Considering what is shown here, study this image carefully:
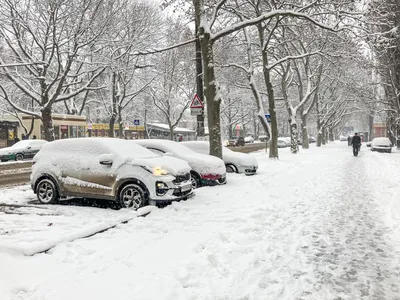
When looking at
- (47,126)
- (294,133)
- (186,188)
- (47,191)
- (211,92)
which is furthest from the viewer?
(294,133)

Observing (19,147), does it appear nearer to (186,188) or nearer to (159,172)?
(186,188)

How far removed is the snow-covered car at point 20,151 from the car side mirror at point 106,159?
2077cm

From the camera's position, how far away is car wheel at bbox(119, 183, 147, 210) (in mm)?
8156

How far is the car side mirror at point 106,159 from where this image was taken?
8352 millimetres

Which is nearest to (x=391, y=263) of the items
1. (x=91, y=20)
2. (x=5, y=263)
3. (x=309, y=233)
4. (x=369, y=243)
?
(x=369, y=243)

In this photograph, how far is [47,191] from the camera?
9055 mm

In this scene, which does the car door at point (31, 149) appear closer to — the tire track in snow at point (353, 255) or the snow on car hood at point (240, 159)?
the snow on car hood at point (240, 159)

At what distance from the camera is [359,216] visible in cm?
770

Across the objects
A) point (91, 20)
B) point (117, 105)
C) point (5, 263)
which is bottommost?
point (5, 263)

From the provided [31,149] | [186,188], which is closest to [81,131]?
[31,149]

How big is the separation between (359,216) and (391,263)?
2.86 m

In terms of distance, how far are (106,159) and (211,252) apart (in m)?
4.08

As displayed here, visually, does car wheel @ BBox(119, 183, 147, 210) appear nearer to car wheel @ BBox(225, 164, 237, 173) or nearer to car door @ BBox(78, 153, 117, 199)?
car door @ BBox(78, 153, 117, 199)

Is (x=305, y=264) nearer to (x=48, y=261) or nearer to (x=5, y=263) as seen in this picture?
(x=48, y=261)
